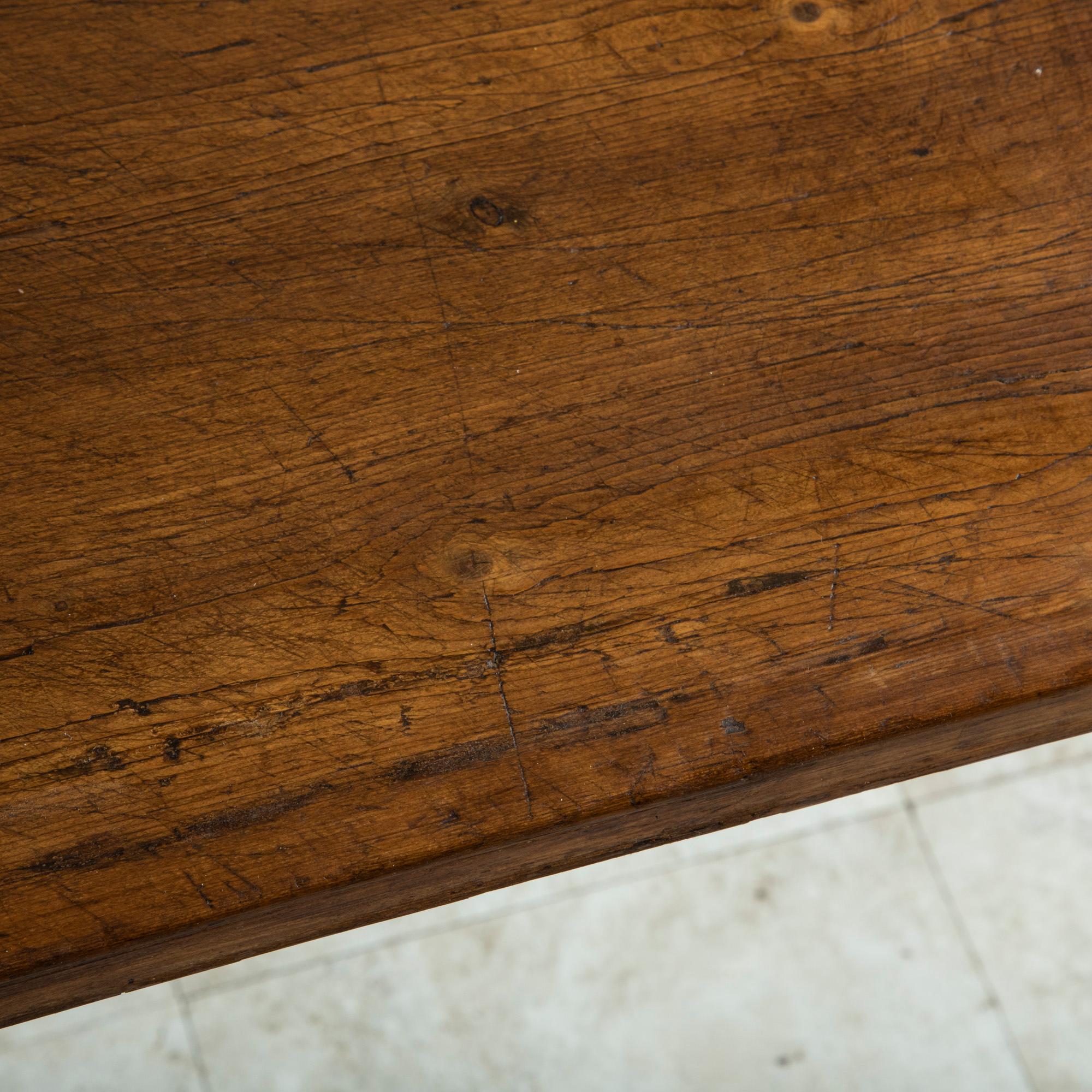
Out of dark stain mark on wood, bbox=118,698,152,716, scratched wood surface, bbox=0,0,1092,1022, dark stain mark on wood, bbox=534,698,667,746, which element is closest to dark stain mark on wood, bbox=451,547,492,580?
scratched wood surface, bbox=0,0,1092,1022

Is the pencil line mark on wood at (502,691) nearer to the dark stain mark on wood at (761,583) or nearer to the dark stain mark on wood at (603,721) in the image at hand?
the dark stain mark on wood at (603,721)

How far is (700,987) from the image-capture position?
1730 mm

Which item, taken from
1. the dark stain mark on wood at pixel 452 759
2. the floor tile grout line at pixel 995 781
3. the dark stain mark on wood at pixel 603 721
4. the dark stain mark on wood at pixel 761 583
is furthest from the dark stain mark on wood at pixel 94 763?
the floor tile grout line at pixel 995 781

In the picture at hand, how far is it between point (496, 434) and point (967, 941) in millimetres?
1511

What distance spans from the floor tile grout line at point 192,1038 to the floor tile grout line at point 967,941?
132 cm

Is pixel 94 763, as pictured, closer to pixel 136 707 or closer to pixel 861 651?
pixel 136 707

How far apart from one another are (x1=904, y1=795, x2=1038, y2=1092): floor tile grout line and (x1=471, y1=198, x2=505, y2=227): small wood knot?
1.47 meters

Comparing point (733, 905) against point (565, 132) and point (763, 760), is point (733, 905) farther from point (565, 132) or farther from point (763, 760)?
point (565, 132)

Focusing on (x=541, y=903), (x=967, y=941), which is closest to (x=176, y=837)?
(x=541, y=903)

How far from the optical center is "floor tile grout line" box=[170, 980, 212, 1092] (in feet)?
5.62

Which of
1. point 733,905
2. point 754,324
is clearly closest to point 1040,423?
point 754,324

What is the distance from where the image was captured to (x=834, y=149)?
769 mm

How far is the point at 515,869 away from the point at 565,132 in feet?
1.86

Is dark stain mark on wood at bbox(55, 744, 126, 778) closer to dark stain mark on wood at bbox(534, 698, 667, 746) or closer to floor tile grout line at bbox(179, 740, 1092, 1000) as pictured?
Result: dark stain mark on wood at bbox(534, 698, 667, 746)
